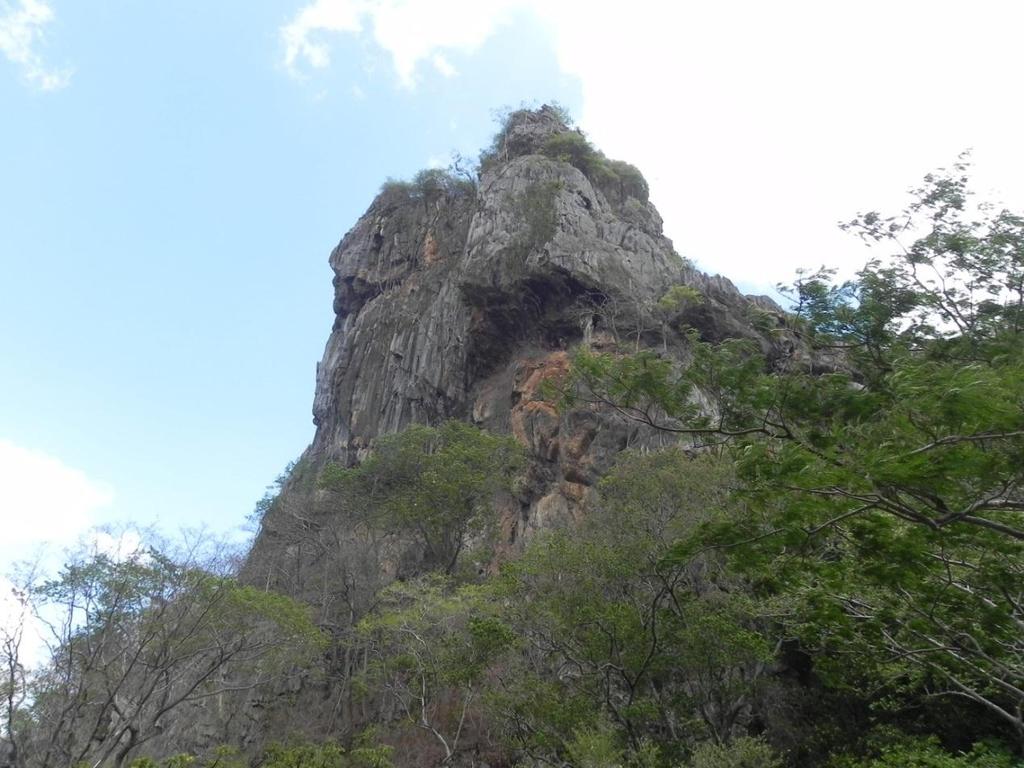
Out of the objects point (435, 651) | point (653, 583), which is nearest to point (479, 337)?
point (435, 651)

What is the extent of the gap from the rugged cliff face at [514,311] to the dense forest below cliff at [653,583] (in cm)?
32

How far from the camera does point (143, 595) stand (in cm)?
1562

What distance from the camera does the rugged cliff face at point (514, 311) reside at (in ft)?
85.3

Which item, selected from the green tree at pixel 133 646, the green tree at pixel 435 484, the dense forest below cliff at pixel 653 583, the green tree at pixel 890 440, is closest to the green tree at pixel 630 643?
the dense forest below cliff at pixel 653 583

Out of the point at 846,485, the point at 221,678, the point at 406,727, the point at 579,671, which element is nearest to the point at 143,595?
the point at 221,678

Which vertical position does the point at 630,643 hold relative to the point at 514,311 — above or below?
below

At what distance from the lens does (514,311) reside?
30281mm

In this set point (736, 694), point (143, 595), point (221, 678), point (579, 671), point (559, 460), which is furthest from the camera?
point (559, 460)

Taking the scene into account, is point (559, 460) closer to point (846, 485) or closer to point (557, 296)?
point (557, 296)

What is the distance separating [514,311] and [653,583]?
18316 millimetres

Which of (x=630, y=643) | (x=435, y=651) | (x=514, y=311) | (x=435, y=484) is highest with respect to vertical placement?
(x=514, y=311)

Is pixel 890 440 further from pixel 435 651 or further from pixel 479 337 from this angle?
pixel 479 337

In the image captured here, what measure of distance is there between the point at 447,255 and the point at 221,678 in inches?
950

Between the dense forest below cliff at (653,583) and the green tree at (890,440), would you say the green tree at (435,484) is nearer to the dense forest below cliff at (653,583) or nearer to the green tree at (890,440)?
the dense forest below cliff at (653,583)
